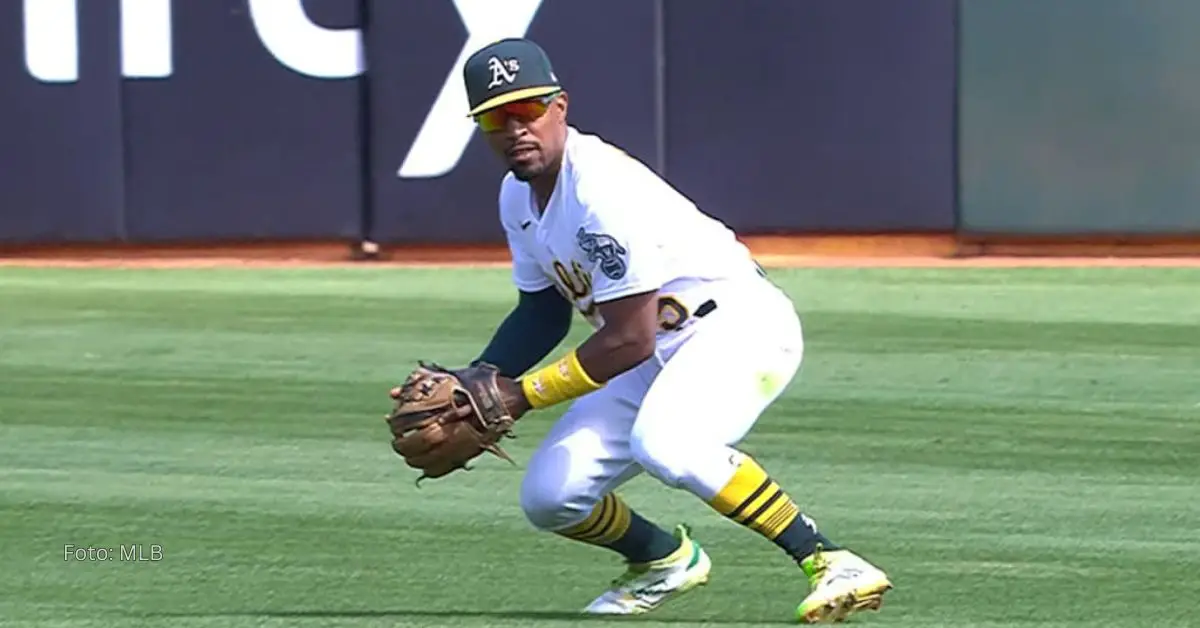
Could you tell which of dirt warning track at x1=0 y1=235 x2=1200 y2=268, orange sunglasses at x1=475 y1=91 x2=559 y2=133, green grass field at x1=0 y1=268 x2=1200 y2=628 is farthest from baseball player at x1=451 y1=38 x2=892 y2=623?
dirt warning track at x1=0 y1=235 x2=1200 y2=268

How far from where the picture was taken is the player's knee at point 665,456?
5.12 m

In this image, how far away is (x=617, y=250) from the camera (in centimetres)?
503

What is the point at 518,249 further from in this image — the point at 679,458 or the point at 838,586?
the point at 838,586

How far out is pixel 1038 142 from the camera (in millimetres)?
13641

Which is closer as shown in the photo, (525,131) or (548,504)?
(525,131)

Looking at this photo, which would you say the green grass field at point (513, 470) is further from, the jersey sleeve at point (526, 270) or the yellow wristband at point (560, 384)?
the jersey sleeve at point (526, 270)

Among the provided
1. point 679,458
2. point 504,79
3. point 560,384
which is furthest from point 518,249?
point 679,458

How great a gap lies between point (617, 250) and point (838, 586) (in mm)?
943

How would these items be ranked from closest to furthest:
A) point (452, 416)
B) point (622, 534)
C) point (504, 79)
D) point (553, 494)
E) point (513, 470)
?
point (504, 79) < point (452, 416) < point (553, 494) < point (622, 534) < point (513, 470)

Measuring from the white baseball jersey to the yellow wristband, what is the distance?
15cm

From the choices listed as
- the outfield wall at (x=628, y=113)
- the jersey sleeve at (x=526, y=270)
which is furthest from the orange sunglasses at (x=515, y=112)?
the outfield wall at (x=628, y=113)

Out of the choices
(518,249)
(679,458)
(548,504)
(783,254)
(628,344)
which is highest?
(518,249)

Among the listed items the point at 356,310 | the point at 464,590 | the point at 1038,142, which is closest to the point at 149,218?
the point at 356,310

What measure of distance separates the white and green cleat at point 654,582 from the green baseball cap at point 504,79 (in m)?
1.32
